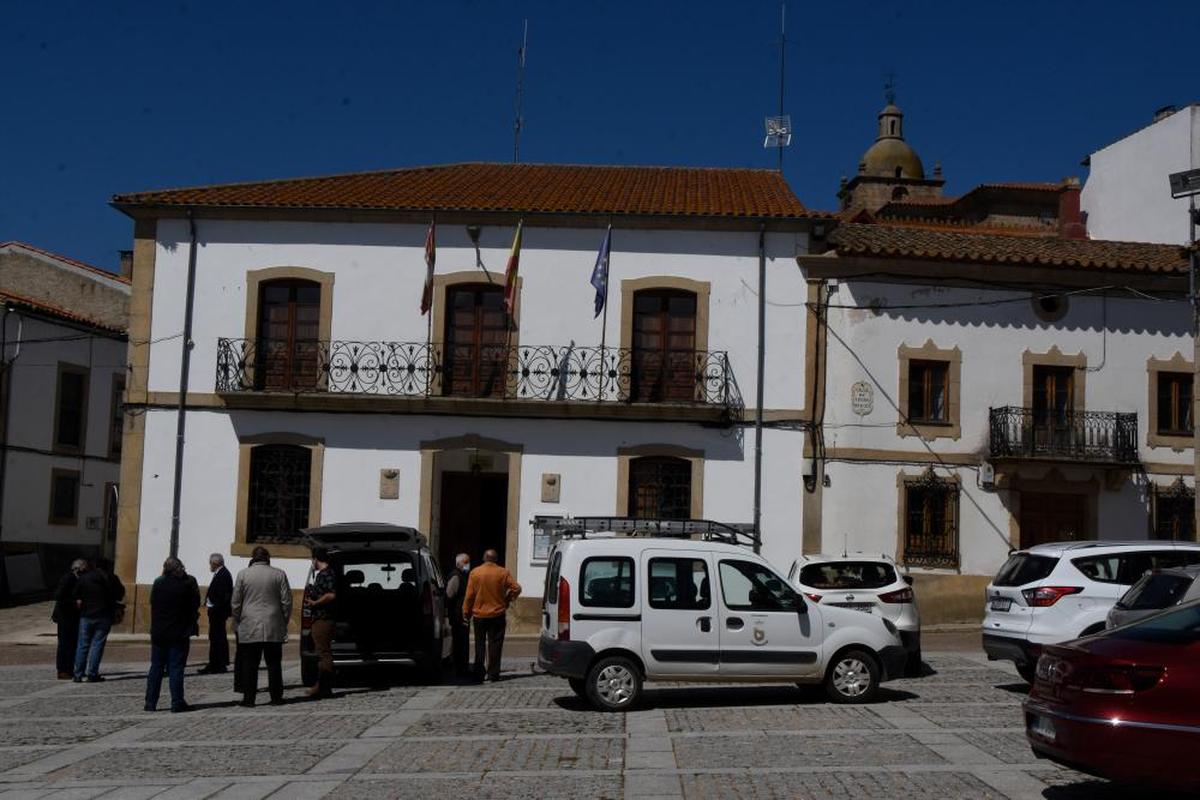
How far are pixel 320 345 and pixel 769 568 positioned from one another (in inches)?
478

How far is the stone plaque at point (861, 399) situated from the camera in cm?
2258

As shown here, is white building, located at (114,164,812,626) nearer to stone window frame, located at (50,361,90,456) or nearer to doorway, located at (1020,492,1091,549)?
doorway, located at (1020,492,1091,549)

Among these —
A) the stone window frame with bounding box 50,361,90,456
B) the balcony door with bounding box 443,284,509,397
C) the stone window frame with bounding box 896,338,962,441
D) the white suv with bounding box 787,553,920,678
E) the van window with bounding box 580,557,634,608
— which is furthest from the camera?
the stone window frame with bounding box 50,361,90,456

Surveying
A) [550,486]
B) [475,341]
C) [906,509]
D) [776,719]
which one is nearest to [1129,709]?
[776,719]

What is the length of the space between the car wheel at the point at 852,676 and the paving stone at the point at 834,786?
3.61 metres

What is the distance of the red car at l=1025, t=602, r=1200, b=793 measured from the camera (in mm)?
7324

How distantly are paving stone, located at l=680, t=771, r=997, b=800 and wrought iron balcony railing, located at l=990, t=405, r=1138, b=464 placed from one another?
552 inches

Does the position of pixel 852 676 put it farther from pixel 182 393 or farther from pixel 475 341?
pixel 182 393

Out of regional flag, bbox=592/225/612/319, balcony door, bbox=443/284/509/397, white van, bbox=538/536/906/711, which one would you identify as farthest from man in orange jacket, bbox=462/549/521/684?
balcony door, bbox=443/284/509/397

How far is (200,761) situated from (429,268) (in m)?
12.9

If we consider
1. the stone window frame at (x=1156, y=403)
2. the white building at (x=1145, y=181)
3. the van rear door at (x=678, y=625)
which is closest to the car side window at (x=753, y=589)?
the van rear door at (x=678, y=625)

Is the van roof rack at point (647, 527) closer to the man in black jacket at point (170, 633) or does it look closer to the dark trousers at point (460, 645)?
the dark trousers at point (460, 645)

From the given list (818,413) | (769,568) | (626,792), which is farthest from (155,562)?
(626,792)

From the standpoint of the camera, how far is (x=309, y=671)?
597 inches
